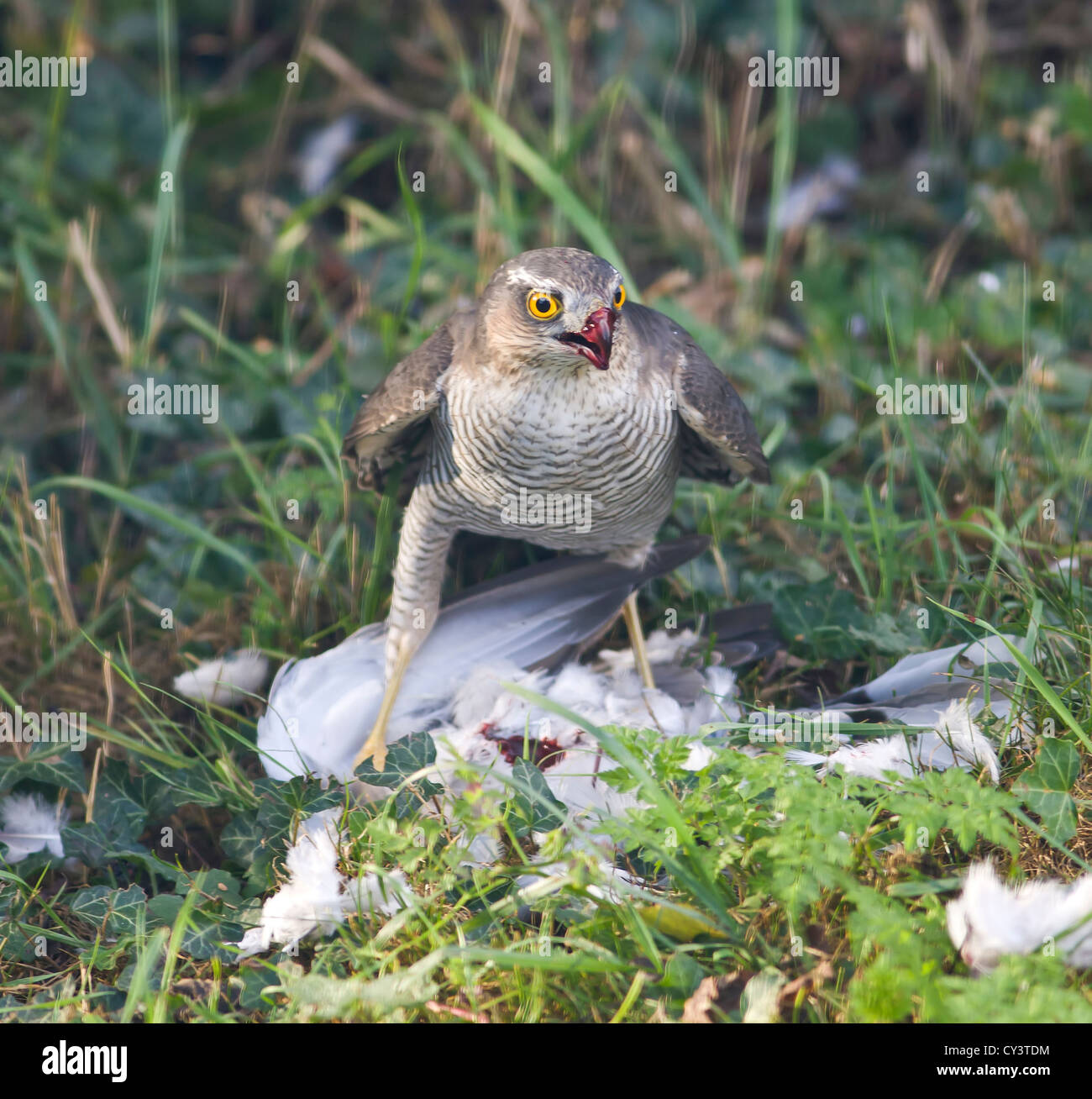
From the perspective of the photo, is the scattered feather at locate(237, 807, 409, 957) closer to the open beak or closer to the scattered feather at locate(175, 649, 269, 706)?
the scattered feather at locate(175, 649, 269, 706)

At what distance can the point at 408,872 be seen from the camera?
2.76m

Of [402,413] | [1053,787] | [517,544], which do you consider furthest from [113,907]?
[1053,787]

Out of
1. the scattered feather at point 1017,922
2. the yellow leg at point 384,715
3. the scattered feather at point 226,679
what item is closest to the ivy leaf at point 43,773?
the scattered feather at point 226,679

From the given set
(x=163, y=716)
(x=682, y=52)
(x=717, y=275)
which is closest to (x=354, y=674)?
(x=163, y=716)

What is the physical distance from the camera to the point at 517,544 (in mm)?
4047

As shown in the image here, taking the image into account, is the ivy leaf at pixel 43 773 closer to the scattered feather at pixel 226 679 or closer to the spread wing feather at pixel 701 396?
the scattered feather at pixel 226 679

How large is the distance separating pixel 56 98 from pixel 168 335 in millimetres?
1171

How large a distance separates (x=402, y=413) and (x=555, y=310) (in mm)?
593

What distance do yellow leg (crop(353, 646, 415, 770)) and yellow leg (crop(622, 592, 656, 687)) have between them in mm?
680

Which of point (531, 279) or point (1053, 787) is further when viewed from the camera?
point (531, 279)

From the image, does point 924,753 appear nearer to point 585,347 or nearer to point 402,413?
point 585,347

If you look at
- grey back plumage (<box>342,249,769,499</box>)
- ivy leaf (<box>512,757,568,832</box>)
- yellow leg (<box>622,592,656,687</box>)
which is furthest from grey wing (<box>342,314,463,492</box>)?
ivy leaf (<box>512,757,568,832</box>)

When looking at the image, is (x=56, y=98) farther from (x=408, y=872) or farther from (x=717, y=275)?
(x=408, y=872)
